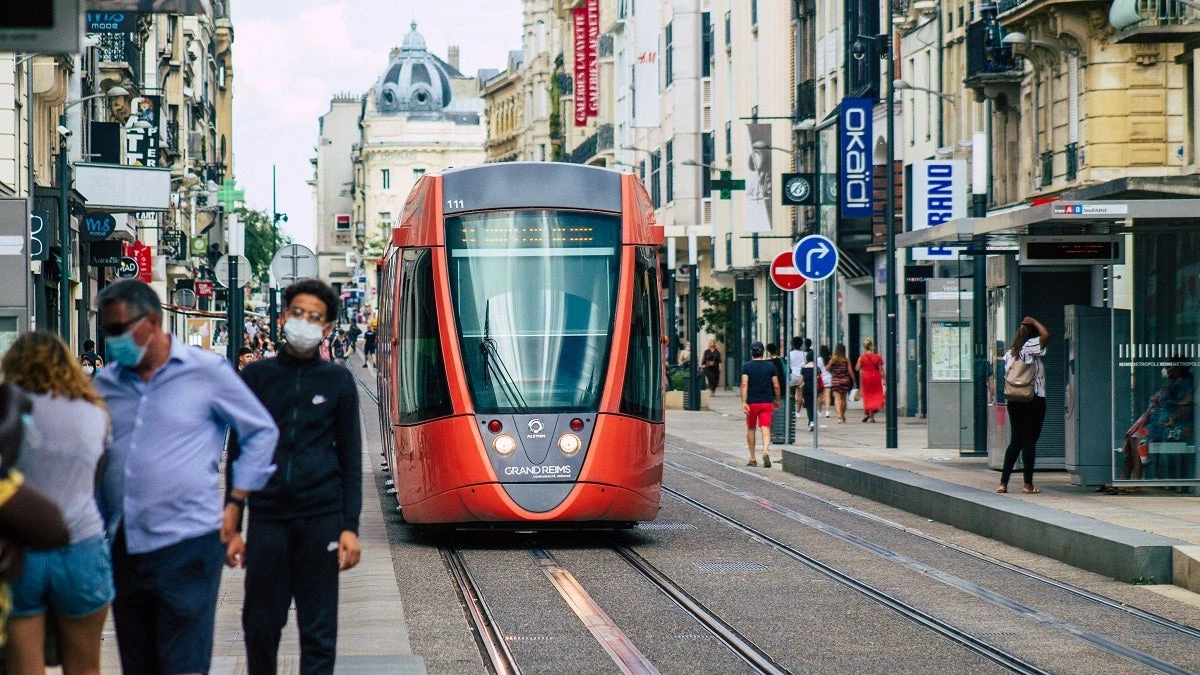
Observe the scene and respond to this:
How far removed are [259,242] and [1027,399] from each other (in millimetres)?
111857

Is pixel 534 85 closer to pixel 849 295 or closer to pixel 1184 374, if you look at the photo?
pixel 849 295

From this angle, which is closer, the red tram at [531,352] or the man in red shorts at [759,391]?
the red tram at [531,352]

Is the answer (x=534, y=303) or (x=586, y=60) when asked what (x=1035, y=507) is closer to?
(x=534, y=303)

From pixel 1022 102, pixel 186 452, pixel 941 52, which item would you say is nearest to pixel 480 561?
pixel 186 452

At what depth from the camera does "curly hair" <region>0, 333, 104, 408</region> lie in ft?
22.7

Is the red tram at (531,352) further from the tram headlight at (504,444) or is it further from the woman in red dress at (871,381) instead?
the woman in red dress at (871,381)

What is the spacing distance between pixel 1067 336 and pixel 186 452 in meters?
15.4

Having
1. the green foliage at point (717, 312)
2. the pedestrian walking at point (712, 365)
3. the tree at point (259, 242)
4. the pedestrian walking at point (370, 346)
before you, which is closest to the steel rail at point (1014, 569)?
the pedestrian walking at point (712, 365)

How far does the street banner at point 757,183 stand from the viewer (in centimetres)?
5781

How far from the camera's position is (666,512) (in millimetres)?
22109

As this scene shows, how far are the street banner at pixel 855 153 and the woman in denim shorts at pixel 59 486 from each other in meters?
42.5

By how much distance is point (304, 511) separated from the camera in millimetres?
8375

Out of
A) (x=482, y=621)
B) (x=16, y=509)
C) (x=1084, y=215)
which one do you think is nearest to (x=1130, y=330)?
(x=1084, y=215)

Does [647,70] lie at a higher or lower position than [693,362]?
higher
